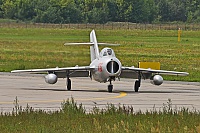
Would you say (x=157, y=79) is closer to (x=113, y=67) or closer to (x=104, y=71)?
(x=113, y=67)

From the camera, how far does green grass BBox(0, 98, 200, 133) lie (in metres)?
14.8

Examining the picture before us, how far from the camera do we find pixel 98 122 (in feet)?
52.6

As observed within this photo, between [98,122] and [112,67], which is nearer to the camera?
[98,122]

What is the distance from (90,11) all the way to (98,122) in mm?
150407

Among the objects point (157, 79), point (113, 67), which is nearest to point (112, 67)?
point (113, 67)

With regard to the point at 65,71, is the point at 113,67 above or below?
above

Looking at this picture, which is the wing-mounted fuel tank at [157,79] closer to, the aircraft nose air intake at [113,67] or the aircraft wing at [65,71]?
the aircraft nose air intake at [113,67]

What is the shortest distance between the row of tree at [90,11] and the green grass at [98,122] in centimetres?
14127

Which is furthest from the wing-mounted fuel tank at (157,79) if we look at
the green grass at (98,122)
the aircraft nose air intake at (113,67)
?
the green grass at (98,122)

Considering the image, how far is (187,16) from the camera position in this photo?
576 ft

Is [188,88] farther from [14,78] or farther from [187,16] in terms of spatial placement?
[187,16]

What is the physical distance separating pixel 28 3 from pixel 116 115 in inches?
5925

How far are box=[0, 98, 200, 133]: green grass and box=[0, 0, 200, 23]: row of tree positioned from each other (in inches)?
5562

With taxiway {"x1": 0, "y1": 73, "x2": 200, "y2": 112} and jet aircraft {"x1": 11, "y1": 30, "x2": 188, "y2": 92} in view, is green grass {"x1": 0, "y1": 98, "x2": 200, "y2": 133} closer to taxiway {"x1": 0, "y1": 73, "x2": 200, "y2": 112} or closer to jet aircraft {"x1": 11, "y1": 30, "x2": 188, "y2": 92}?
taxiway {"x1": 0, "y1": 73, "x2": 200, "y2": 112}
